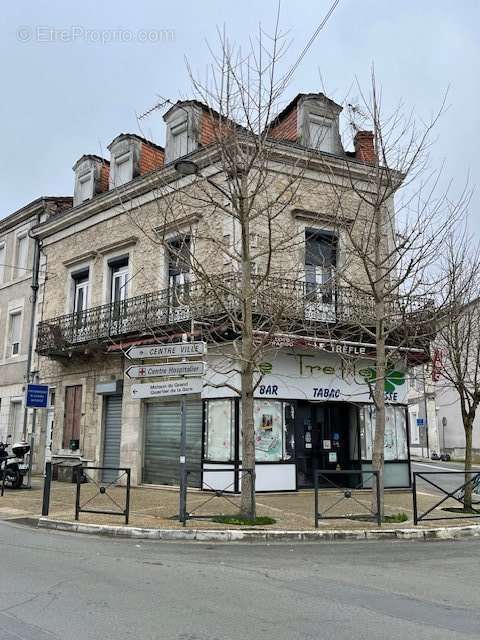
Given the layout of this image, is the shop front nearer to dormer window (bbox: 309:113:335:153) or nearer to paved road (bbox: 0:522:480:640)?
paved road (bbox: 0:522:480:640)

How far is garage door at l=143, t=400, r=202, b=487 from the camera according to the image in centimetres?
1597

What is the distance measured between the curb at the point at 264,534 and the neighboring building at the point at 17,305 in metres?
13.7

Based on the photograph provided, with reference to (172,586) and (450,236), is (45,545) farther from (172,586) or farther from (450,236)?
(450,236)

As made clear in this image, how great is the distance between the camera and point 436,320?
12.9 metres

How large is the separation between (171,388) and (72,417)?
10130mm

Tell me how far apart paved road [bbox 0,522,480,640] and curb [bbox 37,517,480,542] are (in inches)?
16.1

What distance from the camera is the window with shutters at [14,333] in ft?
77.8

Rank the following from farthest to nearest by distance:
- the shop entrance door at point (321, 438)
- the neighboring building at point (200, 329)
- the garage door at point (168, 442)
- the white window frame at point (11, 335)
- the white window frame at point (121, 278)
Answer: the white window frame at point (11, 335) → the white window frame at point (121, 278) → the shop entrance door at point (321, 438) → the garage door at point (168, 442) → the neighboring building at point (200, 329)

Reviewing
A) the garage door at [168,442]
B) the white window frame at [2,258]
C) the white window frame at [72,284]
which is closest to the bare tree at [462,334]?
the garage door at [168,442]

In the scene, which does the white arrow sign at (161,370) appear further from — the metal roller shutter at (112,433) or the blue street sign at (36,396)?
the metal roller shutter at (112,433)

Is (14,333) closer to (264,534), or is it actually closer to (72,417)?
(72,417)

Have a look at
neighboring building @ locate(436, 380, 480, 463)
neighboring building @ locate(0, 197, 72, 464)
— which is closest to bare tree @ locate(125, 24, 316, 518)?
neighboring building @ locate(0, 197, 72, 464)

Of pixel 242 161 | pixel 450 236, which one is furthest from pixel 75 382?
pixel 450 236

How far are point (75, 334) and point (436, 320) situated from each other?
1138cm
